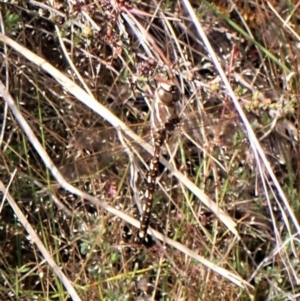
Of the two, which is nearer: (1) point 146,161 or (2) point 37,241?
(2) point 37,241

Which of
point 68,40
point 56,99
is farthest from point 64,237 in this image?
point 68,40

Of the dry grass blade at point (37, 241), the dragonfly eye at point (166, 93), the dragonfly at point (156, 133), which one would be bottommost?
the dry grass blade at point (37, 241)

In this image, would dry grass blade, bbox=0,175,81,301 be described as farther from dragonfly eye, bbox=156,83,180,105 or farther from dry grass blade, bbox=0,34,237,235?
dragonfly eye, bbox=156,83,180,105

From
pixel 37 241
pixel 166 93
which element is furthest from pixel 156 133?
pixel 37 241

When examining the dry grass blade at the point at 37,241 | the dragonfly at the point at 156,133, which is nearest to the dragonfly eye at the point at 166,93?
the dragonfly at the point at 156,133

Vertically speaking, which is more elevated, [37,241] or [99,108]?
[99,108]

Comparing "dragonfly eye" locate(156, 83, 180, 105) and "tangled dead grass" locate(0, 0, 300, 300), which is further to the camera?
"tangled dead grass" locate(0, 0, 300, 300)

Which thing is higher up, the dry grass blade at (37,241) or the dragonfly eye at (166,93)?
the dragonfly eye at (166,93)

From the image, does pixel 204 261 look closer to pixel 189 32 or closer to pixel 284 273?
pixel 284 273

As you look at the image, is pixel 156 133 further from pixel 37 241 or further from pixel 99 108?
pixel 37 241

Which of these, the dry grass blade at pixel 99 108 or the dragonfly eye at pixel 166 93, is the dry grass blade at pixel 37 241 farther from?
the dragonfly eye at pixel 166 93

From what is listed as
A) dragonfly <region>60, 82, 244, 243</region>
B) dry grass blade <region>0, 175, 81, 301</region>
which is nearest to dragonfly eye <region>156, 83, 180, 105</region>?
dragonfly <region>60, 82, 244, 243</region>

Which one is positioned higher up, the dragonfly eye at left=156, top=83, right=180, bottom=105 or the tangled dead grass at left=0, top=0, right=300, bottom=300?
the dragonfly eye at left=156, top=83, right=180, bottom=105

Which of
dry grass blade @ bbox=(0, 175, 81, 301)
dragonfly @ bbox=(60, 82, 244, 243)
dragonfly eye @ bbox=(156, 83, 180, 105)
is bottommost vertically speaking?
dry grass blade @ bbox=(0, 175, 81, 301)
